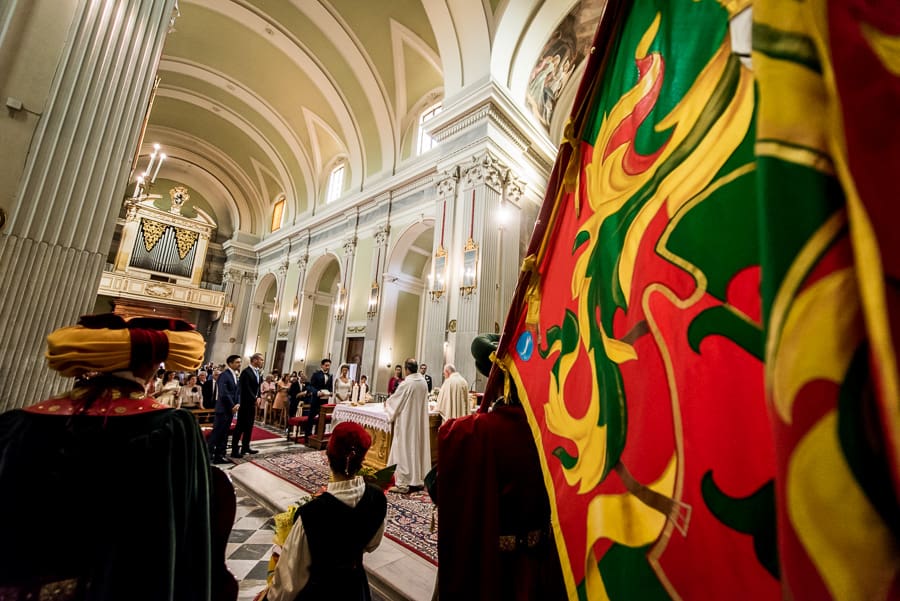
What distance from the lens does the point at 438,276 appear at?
7684 mm

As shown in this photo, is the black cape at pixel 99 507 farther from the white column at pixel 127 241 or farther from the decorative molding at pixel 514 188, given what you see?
the white column at pixel 127 241

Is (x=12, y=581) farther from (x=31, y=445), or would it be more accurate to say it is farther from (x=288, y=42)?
(x=288, y=42)

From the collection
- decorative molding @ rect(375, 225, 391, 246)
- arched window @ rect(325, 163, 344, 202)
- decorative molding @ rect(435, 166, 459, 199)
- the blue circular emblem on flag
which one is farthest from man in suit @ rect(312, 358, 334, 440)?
arched window @ rect(325, 163, 344, 202)

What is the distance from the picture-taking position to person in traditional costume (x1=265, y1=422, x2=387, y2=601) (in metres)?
1.42

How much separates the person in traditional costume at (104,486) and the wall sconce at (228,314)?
54.3 feet

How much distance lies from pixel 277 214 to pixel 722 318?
1830cm

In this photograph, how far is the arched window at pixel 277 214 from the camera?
1619cm

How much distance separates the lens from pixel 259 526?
11.3 ft

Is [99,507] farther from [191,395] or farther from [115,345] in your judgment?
[191,395]

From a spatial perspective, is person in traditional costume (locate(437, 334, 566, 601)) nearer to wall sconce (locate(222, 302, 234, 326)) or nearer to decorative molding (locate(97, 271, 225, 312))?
wall sconce (locate(222, 302, 234, 326))

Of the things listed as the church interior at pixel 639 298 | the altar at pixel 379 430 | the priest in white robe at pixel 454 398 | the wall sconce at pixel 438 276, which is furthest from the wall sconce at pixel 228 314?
the priest in white robe at pixel 454 398

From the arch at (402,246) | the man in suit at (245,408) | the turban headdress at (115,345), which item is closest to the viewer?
the turban headdress at (115,345)

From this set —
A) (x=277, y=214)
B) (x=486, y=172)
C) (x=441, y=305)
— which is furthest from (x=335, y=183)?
(x=441, y=305)

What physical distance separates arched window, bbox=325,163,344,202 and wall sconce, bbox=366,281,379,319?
4750 millimetres
